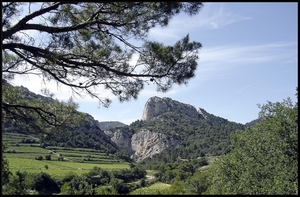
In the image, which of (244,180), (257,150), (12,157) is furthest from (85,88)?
(12,157)

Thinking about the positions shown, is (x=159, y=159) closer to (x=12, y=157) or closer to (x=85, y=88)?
(x=12, y=157)

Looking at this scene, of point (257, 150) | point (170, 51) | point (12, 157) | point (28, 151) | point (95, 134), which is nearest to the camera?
point (170, 51)

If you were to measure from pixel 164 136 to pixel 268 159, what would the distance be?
3227 inches

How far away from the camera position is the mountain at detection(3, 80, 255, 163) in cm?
7781

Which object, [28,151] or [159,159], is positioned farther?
[159,159]

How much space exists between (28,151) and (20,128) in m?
46.1

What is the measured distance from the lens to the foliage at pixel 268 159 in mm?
12164

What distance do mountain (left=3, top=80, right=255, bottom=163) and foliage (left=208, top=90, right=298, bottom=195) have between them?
167 feet

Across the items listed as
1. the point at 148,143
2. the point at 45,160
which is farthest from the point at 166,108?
the point at 45,160

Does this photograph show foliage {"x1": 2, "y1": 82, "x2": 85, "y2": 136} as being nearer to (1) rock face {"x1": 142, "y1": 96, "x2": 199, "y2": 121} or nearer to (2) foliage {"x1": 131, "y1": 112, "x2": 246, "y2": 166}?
(2) foliage {"x1": 131, "y1": 112, "x2": 246, "y2": 166}

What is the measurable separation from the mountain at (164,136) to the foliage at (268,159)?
167 feet

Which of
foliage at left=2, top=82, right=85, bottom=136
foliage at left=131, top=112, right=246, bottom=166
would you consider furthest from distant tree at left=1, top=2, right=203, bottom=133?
foliage at left=131, top=112, right=246, bottom=166

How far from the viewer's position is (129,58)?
662 centimetres

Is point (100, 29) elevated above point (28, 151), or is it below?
above
